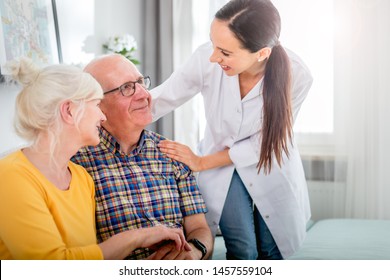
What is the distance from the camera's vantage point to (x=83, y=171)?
3.92 feet

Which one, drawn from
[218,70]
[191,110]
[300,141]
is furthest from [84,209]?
[191,110]

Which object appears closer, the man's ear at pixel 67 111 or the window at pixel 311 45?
the man's ear at pixel 67 111

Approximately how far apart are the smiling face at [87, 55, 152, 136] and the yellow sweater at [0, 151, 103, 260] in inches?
9.0

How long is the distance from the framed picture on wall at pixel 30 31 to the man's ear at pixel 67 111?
1.56 ft

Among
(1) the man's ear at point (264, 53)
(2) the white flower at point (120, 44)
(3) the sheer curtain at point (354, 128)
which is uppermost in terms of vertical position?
(1) the man's ear at point (264, 53)

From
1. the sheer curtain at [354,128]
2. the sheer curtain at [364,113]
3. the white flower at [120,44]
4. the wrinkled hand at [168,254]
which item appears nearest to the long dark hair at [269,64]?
the wrinkled hand at [168,254]

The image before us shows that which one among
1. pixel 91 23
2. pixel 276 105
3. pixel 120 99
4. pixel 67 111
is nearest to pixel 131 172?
pixel 120 99

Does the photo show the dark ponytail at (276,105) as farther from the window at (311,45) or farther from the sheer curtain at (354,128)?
the sheer curtain at (354,128)

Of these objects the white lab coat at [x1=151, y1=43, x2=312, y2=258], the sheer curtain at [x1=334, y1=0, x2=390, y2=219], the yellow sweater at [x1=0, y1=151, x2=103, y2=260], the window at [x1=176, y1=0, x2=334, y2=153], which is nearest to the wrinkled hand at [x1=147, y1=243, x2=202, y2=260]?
the yellow sweater at [x1=0, y1=151, x2=103, y2=260]

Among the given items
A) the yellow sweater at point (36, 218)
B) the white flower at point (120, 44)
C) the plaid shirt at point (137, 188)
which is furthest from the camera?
the white flower at point (120, 44)

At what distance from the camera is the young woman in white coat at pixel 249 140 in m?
1.34

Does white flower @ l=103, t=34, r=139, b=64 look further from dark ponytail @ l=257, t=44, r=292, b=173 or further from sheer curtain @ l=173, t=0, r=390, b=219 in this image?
dark ponytail @ l=257, t=44, r=292, b=173

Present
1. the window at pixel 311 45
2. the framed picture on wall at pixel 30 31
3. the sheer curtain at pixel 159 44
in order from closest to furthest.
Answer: the framed picture on wall at pixel 30 31
the window at pixel 311 45
the sheer curtain at pixel 159 44
